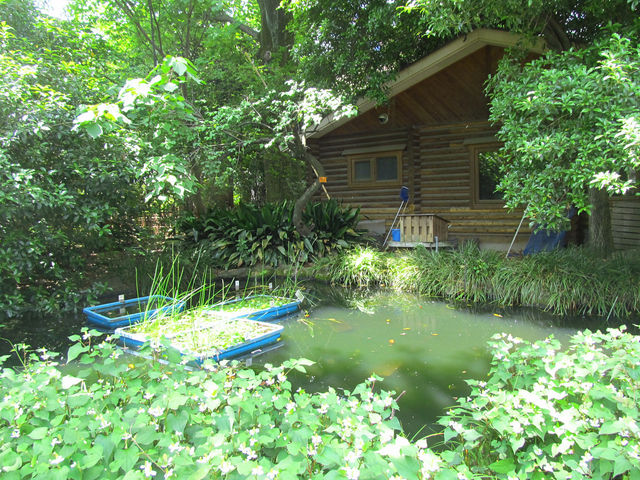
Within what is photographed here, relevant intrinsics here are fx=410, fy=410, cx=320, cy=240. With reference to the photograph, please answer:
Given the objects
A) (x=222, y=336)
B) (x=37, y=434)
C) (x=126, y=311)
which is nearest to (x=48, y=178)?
(x=126, y=311)

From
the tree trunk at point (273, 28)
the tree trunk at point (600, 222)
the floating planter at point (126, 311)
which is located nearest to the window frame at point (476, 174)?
the tree trunk at point (600, 222)

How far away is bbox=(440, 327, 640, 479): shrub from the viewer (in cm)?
156

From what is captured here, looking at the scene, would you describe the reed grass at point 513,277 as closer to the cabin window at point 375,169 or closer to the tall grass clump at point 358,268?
the tall grass clump at point 358,268

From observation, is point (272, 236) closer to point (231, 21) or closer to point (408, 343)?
point (408, 343)

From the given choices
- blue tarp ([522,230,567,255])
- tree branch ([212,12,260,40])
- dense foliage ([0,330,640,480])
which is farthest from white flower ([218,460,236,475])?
tree branch ([212,12,260,40])

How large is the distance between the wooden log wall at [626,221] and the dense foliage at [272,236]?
5.66m

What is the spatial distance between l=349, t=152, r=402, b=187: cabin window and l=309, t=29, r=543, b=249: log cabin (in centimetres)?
3

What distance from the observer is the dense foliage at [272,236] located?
9188 millimetres

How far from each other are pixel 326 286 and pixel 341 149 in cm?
554

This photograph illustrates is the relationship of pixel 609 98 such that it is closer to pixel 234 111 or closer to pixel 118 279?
pixel 234 111

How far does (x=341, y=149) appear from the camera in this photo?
12.4 m

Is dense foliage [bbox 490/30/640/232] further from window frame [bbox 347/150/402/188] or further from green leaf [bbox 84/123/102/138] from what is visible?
window frame [bbox 347/150/402/188]

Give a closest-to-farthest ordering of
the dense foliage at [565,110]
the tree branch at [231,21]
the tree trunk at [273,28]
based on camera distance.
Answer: the dense foliage at [565,110], the tree trunk at [273,28], the tree branch at [231,21]

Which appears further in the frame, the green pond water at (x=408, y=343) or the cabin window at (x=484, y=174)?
the cabin window at (x=484, y=174)
